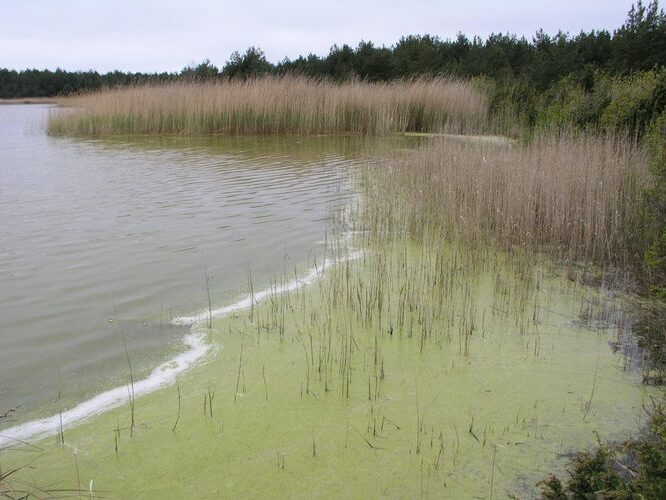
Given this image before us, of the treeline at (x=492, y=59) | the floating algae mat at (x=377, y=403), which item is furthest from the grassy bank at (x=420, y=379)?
the treeline at (x=492, y=59)

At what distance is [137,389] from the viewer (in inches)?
121

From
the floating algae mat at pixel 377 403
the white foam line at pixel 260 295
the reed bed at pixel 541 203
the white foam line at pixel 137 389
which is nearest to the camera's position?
the floating algae mat at pixel 377 403

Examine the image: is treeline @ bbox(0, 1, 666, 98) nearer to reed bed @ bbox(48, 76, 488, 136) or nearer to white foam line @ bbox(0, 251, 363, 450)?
reed bed @ bbox(48, 76, 488, 136)

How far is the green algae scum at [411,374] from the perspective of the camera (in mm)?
2406

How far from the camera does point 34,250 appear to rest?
5.40 meters

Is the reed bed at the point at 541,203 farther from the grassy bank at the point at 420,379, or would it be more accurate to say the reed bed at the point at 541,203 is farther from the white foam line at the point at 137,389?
the white foam line at the point at 137,389

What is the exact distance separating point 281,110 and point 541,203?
10.5 meters

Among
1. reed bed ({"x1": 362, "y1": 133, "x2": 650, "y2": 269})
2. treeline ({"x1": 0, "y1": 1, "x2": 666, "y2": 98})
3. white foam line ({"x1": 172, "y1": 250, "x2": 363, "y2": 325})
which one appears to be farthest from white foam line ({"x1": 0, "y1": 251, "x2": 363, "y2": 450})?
treeline ({"x1": 0, "y1": 1, "x2": 666, "y2": 98})

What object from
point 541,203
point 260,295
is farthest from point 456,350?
point 541,203

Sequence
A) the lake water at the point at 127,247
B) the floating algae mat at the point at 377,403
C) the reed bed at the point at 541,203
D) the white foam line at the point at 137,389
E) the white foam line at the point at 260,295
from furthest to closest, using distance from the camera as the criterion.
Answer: the reed bed at the point at 541,203, the white foam line at the point at 260,295, the lake water at the point at 127,247, the white foam line at the point at 137,389, the floating algae mat at the point at 377,403

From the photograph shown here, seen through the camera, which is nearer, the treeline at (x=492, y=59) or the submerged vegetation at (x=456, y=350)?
the submerged vegetation at (x=456, y=350)

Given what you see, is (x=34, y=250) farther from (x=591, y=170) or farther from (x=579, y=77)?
(x=579, y=77)

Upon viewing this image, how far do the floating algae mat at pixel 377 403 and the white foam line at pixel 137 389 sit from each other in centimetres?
7

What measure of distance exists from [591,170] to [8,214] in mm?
6559
